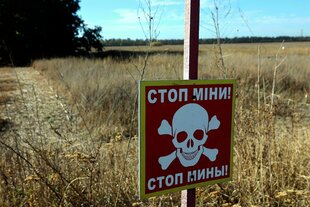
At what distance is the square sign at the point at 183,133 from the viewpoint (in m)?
1.62

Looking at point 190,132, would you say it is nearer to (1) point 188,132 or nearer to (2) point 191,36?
(1) point 188,132

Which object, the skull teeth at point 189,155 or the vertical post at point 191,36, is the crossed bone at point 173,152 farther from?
the vertical post at point 191,36

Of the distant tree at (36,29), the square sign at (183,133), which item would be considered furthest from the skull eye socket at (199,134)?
the distant tree at (36,29)

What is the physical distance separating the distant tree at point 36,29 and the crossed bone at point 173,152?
1125 inches

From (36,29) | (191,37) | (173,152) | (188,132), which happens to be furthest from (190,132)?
(36,29)

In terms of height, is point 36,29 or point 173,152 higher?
point 36,29

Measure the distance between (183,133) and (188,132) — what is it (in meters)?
0.02

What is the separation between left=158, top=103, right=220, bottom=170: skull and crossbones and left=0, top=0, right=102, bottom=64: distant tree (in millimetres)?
28598

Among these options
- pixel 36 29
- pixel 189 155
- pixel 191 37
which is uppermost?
pixel 36 29

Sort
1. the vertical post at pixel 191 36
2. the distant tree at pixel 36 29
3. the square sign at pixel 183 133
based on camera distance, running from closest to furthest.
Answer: the square sign at pixel 183 133 → the vertical post at pixel 191 36 → the distant tree at pixel 36 29

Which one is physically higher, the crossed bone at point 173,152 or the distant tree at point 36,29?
the distant tree at point 36,29

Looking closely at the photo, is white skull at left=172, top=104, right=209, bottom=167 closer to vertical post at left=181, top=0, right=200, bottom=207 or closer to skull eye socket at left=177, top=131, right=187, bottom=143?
skull eye socket at left=177, top=131, right=187, bottom=143

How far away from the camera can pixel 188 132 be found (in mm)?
1711

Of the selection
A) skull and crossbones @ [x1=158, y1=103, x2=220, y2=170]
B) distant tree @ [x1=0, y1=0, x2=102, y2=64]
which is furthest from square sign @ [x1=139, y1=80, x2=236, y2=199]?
distant tree @ [x1=0, y1=0, x2=102, y2=64]
